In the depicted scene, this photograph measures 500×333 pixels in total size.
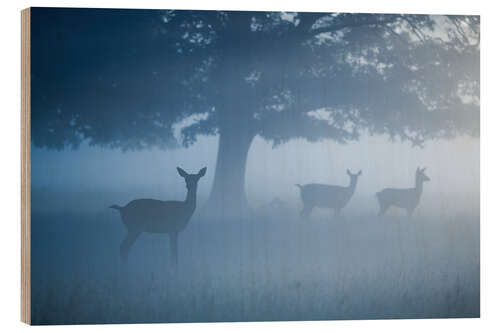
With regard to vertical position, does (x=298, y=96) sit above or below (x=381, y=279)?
above

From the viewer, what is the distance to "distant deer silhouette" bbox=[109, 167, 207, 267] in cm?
751

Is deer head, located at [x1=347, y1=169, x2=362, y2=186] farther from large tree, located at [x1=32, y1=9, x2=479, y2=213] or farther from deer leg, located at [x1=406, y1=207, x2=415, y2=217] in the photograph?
deer leg, located at [x1=406, y1=207, x2=415, y2=217]

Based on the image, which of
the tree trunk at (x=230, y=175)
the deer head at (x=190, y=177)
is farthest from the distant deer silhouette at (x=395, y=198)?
the deer head at (x=190, y=177)

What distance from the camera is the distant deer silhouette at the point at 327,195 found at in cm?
766

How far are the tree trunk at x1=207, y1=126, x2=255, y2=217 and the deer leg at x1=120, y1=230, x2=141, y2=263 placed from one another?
2.40 ft

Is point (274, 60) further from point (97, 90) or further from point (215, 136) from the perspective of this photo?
point (97, 90)

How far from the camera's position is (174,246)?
7539 millimetres

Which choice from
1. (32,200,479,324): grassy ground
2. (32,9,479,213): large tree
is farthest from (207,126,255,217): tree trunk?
(32,200,479,324): grassy ground

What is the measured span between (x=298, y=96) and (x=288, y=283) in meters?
1.75

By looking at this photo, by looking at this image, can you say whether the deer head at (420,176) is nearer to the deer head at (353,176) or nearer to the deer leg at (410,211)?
the deer leg at (410,211)

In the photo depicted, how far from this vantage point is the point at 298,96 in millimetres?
7672

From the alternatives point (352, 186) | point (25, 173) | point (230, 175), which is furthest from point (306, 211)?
point (25, 173)

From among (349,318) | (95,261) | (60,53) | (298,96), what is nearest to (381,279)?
(349,318)

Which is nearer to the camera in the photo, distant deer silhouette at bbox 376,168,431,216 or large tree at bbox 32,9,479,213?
large tree at bbox 32,9,479,213
